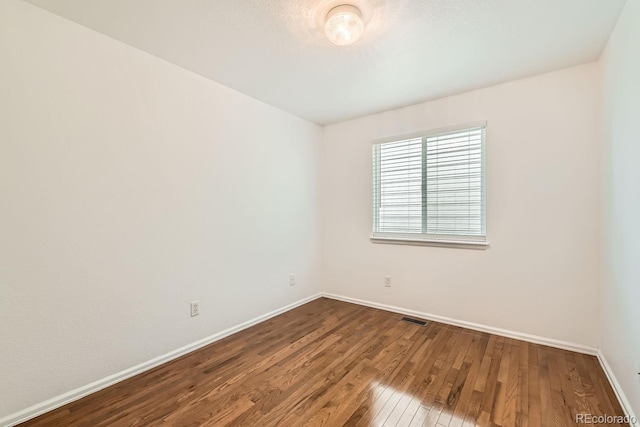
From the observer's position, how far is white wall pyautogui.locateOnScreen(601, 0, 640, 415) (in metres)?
1.51

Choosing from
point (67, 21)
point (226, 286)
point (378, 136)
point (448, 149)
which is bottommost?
point (226, 286)

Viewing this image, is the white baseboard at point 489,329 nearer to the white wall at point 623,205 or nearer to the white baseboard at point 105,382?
the white wall at point 623,205

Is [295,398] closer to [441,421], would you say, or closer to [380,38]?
[441,421]

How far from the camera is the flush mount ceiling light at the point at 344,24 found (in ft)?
5.37

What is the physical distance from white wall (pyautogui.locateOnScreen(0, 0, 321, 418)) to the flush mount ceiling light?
1.38 m

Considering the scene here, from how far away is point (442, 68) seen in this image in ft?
7.79

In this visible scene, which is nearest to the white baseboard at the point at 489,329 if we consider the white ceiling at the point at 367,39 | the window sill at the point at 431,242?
the window sill at the point at 431,242

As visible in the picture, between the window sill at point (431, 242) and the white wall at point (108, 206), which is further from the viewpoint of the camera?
the window sill at point (431, 242)

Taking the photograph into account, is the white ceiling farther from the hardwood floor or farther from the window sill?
the hardwood floor

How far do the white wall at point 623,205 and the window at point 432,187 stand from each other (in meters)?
0.91

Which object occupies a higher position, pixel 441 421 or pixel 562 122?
pixel 562 122

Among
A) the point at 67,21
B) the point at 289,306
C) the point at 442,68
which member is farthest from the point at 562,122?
the point at 67,21

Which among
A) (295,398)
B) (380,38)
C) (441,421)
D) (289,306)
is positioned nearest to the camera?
(441,421)

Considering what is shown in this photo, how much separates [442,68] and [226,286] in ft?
9.08
